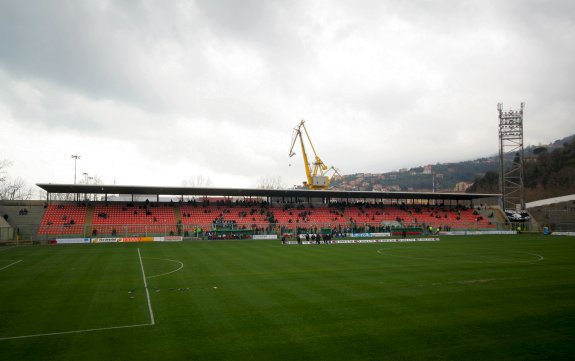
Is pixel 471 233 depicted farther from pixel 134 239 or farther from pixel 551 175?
pixel 551 175

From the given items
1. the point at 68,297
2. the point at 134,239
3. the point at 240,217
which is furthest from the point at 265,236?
the point at 68,297

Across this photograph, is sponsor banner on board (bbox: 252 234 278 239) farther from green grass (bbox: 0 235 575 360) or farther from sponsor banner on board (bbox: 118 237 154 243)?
green grass (bbox: 0 235 575 360)

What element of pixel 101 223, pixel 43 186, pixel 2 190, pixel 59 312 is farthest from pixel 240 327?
pixel 2 190

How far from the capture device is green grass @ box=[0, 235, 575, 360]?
32.3 ft

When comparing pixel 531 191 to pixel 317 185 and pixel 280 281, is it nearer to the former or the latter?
pixel 317 185

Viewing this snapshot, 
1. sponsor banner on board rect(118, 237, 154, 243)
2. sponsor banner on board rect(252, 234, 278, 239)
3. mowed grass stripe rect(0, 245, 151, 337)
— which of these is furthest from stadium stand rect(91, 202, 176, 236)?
mowed grass stripe rect(0, 245, 151, 337)

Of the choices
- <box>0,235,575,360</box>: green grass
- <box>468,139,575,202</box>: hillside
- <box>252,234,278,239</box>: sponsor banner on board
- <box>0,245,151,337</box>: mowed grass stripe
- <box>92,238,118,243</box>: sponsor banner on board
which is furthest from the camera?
<box>468,139,575,202</box>: hillside

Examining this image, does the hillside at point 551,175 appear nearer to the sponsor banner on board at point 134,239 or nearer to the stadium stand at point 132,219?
the stadium stand at point 132,219

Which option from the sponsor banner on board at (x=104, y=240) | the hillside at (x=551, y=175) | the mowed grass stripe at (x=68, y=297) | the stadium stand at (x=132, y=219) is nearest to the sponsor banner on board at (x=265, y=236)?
the stadium stand at (x=132, y=219)

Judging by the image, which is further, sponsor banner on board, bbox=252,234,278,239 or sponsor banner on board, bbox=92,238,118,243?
sponsor banner on board, bbox=252,234,278,239

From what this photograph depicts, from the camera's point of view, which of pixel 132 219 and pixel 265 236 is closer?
pixel 265 236

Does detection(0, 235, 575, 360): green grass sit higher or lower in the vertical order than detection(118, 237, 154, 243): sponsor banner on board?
lower

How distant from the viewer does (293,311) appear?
13516 mm

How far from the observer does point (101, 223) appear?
5069cm
